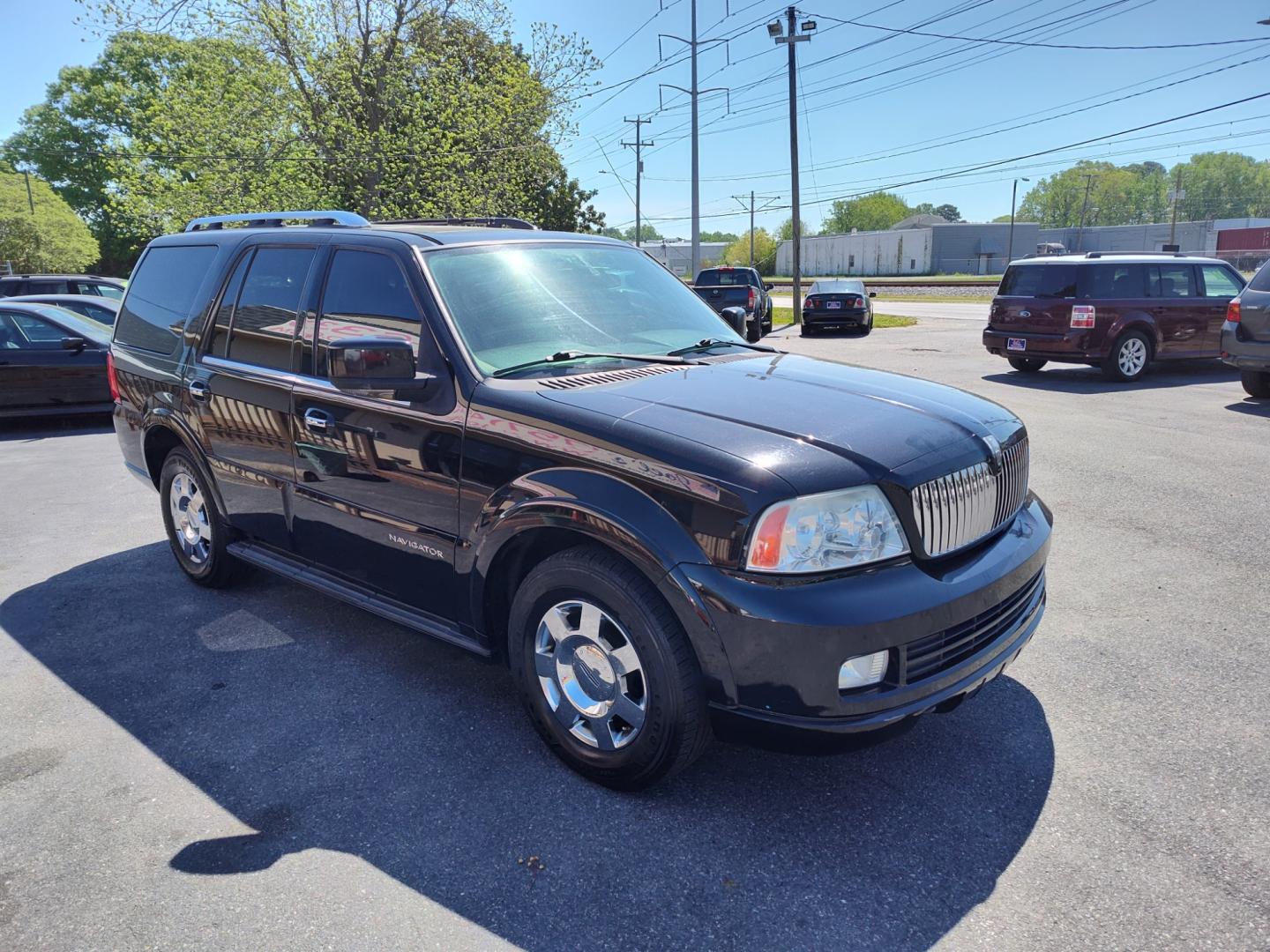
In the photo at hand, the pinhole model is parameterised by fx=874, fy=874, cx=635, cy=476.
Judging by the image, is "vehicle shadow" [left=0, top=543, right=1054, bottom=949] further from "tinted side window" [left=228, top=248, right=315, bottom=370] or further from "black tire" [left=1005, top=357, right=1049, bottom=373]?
Result: "black tire" [left=1005, top=357, right=1049, bottom=373]

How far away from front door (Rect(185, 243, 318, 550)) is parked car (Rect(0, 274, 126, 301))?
12.8 metres

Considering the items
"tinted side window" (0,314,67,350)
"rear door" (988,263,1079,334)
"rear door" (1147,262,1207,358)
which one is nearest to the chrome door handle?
"tinted side window" (0,314,67,350)

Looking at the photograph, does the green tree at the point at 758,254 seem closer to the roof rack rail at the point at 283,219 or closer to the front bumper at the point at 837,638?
the roof rack rail at the point at 283,219

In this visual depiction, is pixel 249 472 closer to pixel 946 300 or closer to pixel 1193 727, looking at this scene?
pixel 1193 727

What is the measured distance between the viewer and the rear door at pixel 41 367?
10367 mm

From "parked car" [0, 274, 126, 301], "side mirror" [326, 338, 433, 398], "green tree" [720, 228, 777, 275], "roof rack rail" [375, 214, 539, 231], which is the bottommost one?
"side mirror" [326, 338, 433, 398]

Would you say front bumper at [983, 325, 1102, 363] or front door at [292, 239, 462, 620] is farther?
front bumper at [983, 325, 1102, 363]

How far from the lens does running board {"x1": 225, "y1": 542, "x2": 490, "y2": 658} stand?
11.0ft

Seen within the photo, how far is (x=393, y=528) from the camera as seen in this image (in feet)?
11.5

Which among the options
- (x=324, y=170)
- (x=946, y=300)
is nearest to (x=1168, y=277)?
(x=324, y=170)

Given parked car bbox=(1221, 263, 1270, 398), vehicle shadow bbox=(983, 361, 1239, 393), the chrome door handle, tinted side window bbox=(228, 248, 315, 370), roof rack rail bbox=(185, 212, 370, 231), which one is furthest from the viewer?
vehicle shadow bbox=(983, 361, 1239, 393)

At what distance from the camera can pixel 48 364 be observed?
1047 cm

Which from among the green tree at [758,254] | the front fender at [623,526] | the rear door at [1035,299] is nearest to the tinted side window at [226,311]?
the front fender at [623,526]

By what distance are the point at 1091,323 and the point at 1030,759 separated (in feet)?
37.3
